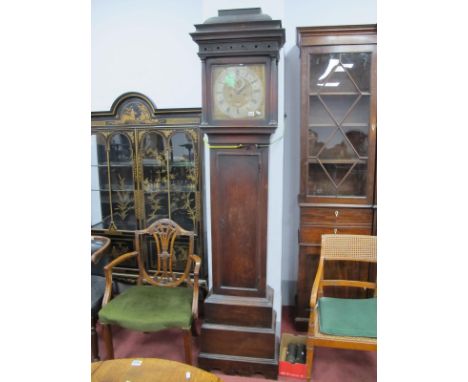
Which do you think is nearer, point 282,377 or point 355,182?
point 282,377

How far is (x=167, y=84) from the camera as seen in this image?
2.38m

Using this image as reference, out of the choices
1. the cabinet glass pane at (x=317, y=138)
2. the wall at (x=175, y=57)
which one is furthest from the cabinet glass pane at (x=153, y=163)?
the cabinet glass pane at (x=317, y=138)

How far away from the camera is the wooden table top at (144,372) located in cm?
112

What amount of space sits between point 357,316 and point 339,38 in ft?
5.40

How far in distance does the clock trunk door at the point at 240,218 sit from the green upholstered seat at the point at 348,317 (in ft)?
1.18

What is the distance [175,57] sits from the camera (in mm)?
2346

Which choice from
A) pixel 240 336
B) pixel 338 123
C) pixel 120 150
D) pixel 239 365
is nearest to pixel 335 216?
pixel 338 123

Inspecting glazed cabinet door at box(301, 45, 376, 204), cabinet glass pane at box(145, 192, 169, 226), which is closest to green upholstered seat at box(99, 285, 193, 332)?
cabinet glass pane at box(145, 192, 169, 226)

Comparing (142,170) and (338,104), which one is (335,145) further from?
(142,170)

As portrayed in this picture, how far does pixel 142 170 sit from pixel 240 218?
1074 millimetres

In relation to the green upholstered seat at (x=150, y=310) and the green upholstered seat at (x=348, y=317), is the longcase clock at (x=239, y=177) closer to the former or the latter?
the green upholstered seat at (x=150, y=310)
